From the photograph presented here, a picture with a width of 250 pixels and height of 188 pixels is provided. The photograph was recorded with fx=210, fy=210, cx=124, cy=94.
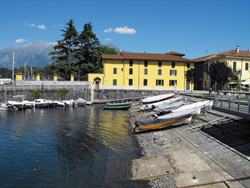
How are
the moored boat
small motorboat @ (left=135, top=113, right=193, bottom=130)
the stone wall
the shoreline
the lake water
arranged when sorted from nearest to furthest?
the shoreline → the lake water → small motorboat @ (left=135, top=113, right=193, bottom=130) → the moored boat → the stone wall

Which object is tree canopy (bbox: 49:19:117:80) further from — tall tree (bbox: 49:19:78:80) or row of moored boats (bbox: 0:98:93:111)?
row of moored boats (bbox: 0:98:93:111)

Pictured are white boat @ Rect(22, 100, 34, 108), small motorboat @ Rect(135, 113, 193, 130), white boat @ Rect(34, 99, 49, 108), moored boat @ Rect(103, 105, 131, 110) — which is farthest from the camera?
white boat @ Rect(34, 99, 49, 108)

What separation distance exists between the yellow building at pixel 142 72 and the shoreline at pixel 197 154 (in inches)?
1426

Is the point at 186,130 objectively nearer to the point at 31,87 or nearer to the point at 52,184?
the point at 52,184

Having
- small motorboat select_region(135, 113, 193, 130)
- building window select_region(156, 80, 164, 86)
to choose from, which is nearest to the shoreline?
small motorboat select_region(135, 113, 193, 130)

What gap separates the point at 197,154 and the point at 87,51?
53120 millimetres

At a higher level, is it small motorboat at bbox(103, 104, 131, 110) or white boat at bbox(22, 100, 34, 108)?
white boat at bbox(22, 100, 34, 108)

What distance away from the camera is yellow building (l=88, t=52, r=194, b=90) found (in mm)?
55281

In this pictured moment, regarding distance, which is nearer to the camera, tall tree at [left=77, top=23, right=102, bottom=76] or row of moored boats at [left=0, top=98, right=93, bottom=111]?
row of moored boats at [left=0, top=98, right=93, bottom=111]

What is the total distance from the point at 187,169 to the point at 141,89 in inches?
1747

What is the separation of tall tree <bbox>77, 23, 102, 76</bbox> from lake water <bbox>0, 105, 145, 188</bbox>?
37.4m

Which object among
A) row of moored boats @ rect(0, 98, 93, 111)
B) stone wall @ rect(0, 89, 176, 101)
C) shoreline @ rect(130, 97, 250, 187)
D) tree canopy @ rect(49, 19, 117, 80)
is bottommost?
shoreline @ rect(130, 97, 250, 187)

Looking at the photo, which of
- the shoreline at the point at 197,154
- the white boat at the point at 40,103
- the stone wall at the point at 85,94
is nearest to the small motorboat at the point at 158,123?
→ the shoreline at the point at 197,154

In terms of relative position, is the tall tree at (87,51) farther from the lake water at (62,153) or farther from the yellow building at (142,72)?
the lake water at (62,153)
